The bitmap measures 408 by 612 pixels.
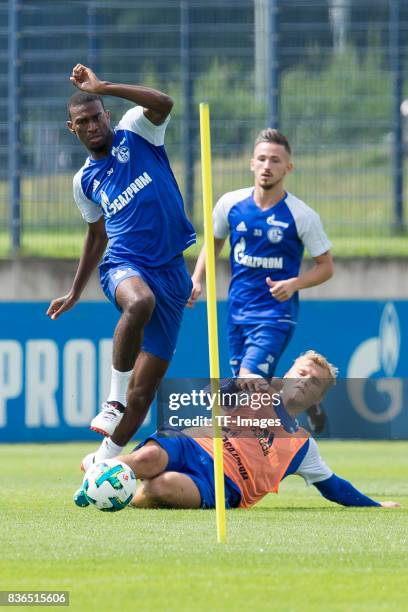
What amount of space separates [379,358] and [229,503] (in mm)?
7082

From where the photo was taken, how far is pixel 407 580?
5.25m

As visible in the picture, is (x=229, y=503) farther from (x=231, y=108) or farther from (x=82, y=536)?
(x=231, y=108)

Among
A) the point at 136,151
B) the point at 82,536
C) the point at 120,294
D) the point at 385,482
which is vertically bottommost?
the point at 385,482

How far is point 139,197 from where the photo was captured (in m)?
8.16

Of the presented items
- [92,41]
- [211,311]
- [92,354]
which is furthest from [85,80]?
[92,41]

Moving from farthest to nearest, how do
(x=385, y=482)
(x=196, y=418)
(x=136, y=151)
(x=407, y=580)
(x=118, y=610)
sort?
(x=385, y=482)
(x=136, y=151)
(x=196, y=418)
(x=407, y=580)
(x=118, y=610)

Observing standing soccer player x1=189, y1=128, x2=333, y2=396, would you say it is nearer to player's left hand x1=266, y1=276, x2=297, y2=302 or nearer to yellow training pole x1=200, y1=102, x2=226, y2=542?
player's left hand x1=266, y1=276, x2=297, y2=302

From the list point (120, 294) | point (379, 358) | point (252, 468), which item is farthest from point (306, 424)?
point (379, 358)

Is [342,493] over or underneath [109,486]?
underneath

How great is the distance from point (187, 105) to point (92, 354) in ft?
11.2

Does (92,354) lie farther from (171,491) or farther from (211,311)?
(211,311)

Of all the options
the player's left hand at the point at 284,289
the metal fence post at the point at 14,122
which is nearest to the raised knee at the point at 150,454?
the player's left hand at the point at 284,289

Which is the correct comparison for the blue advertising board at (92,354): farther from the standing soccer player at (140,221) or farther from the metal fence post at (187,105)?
Result: the standing soccer player at (140,221)

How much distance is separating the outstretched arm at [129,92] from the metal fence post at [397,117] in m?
8.24
